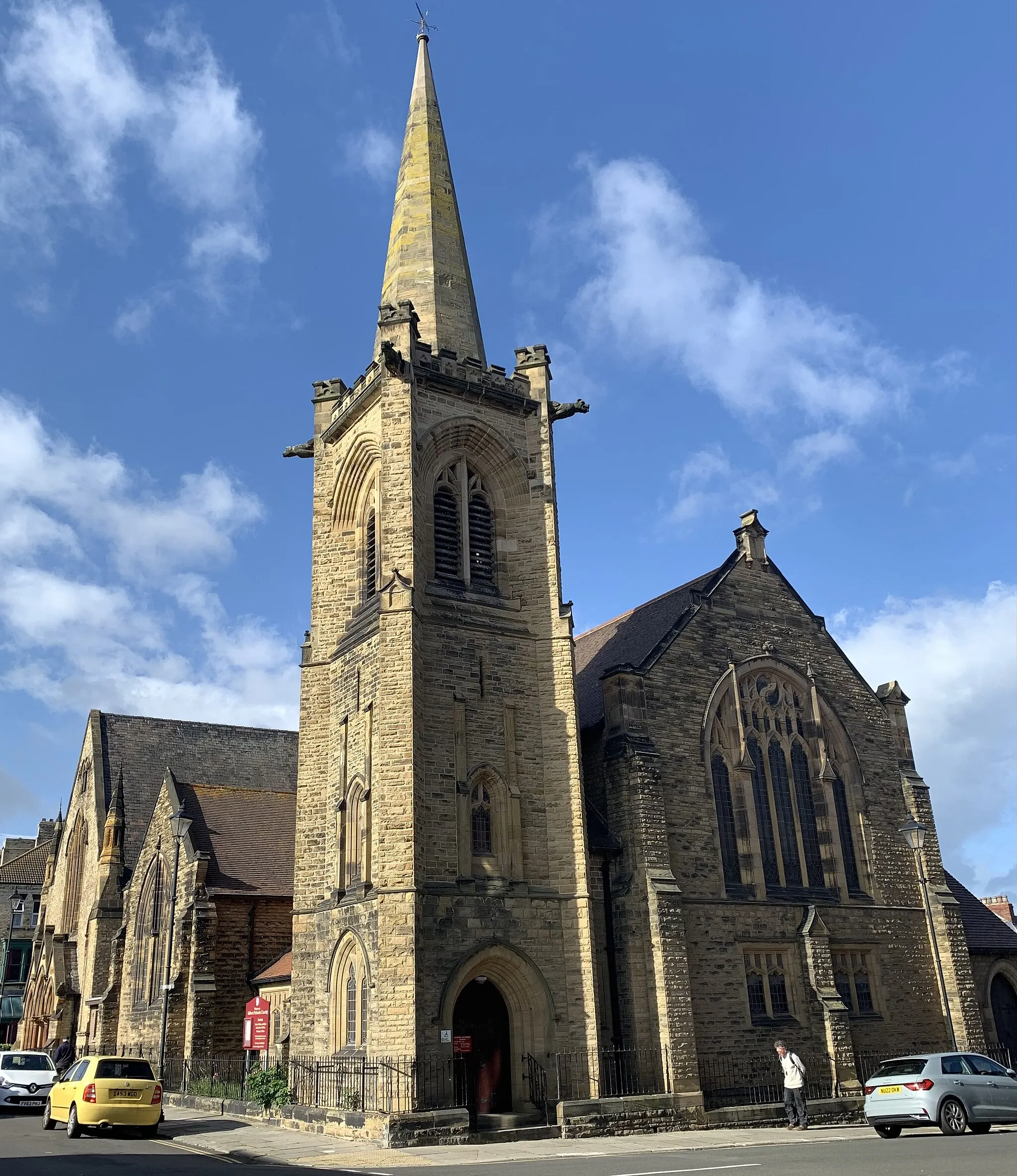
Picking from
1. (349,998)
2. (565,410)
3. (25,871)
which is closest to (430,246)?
(565,410)

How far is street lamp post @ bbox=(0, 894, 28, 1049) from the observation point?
5303 cm

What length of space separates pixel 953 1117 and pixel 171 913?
1992 cm

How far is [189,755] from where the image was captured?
4231 centimetres

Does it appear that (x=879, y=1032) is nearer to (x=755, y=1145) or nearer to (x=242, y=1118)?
(x=755, y=1145)

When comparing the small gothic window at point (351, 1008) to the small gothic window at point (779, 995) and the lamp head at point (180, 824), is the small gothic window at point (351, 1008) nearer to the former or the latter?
the lamp head at point (180, 824)

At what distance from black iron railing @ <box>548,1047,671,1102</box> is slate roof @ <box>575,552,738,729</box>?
26.3 feet

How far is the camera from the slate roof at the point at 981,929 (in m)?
30.2

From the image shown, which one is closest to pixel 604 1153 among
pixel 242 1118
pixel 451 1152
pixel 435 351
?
pixel 451 1152

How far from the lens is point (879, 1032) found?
2705cm

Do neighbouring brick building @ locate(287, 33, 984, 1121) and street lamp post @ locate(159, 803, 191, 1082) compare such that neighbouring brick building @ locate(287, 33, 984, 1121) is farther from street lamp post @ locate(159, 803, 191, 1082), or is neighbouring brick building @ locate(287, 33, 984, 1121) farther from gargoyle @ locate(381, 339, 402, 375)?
street lamp post @ locate(159, 803, 191, 1082)

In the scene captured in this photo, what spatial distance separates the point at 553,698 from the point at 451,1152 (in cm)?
1015

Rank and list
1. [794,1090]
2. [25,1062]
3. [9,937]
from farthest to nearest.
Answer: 1. [9,937]
2. [25,1062]
3. [794,1090]

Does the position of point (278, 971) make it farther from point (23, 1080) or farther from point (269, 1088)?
point (23, 1080)

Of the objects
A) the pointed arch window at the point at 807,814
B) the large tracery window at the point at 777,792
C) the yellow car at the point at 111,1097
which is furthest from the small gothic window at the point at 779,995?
the yellow car at the point at 111,1097
